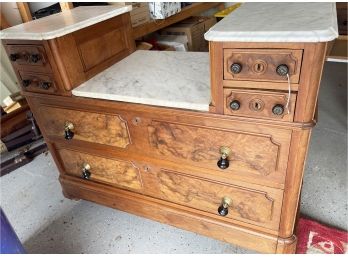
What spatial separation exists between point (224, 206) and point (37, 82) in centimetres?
84

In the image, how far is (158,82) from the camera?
1.06 metres

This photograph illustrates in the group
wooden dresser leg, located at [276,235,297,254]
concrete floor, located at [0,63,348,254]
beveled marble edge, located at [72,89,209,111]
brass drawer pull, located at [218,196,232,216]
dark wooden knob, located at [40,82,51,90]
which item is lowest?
concrete floor, located at [0,63,348,254]

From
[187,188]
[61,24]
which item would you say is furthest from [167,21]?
[187,188]

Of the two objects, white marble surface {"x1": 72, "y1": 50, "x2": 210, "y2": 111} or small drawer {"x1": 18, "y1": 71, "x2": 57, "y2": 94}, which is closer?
white marble surface {"x1": 72, "y1": 50, "x2": 210, "y2": 111}

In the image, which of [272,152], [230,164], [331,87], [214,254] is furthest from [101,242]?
[331,87]

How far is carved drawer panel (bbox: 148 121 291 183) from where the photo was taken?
0.88m

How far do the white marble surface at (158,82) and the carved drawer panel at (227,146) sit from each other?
93 mm

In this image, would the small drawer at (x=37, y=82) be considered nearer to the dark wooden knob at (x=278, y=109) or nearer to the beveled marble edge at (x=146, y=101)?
the beveled marble edge at (x=146, y=101)

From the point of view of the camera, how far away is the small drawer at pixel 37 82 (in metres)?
1.10

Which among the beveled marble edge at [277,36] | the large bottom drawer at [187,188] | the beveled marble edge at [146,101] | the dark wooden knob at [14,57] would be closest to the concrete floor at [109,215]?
the large bottom drawer at [187,188]

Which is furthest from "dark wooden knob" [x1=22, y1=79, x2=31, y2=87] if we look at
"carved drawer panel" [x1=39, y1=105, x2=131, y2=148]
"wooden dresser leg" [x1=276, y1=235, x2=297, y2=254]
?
"wooden dresser leg" [x1=276, y1=235, x2=297, y2=254]

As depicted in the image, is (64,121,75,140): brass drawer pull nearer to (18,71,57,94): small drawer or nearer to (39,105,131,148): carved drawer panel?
(39,105,131,148): carved drawer panel

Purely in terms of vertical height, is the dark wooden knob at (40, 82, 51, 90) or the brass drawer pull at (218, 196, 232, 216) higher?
the dark wooden knob at (40, 82, 51, 90)

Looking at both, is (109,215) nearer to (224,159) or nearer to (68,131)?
(68,131)
